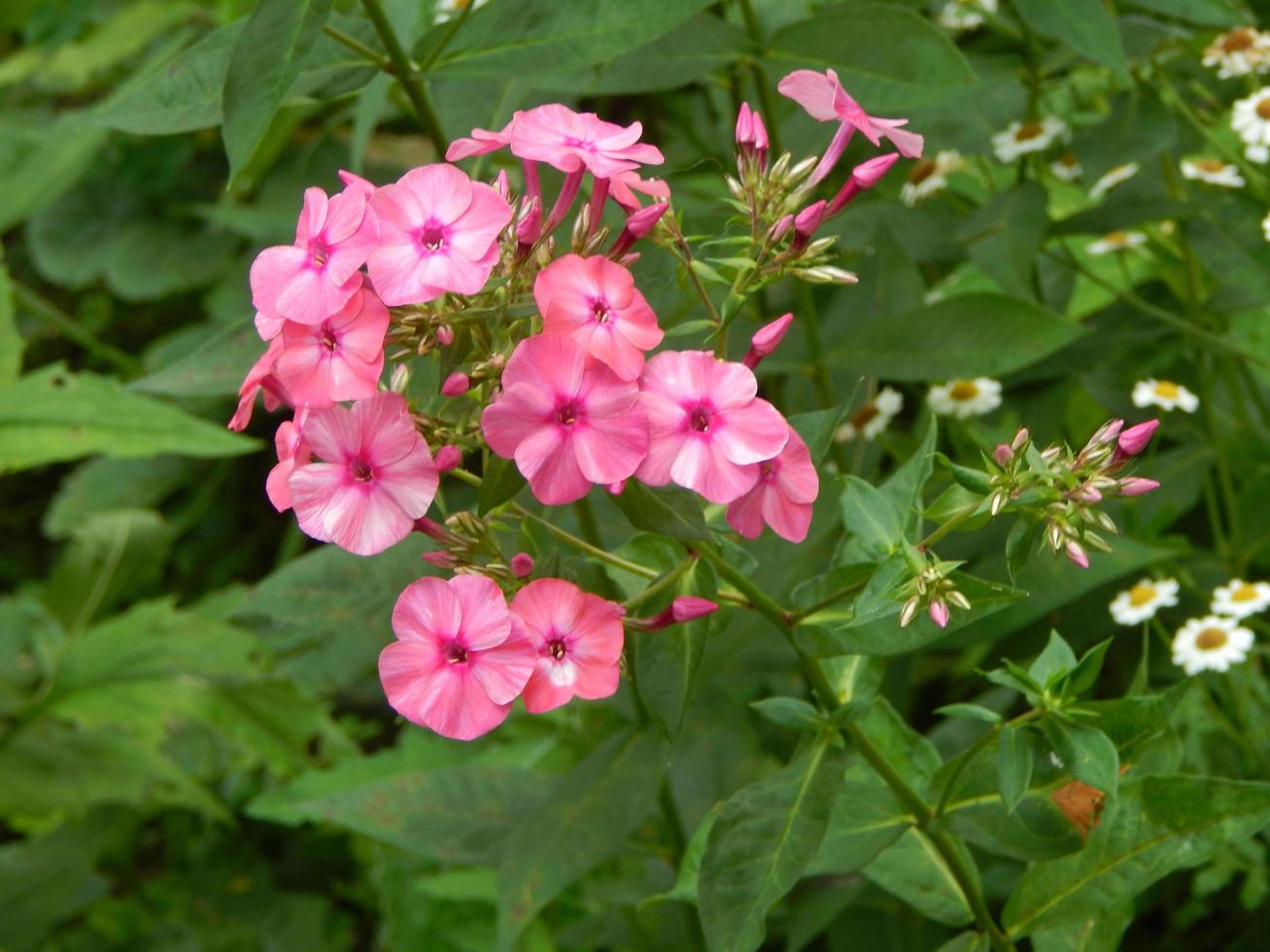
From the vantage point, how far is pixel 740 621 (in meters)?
1.27

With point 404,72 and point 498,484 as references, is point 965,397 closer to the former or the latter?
point 404,72

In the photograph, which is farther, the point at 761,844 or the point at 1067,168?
the point at 1067,168

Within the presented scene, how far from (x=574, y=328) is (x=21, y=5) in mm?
2203

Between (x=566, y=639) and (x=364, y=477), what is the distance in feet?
0.42

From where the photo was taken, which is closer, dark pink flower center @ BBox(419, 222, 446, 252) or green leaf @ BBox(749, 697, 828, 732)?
dark pink flower center @ BBox(419, 222, 446, 252)

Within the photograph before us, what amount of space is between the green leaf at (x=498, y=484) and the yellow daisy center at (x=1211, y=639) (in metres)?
0.76

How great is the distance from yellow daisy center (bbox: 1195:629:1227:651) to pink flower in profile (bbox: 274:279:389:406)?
0.85 m

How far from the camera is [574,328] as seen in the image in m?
0.68

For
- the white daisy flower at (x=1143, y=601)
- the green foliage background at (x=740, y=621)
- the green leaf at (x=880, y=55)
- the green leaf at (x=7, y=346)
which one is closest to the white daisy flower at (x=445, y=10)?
the green foliage background at (x=740, y=621)

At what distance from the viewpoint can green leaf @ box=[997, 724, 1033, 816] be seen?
31.9 inches

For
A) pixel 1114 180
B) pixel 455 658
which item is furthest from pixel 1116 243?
pixel 455 658

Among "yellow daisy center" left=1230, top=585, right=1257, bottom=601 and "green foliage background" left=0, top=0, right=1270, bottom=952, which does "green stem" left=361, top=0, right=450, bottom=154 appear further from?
"yellow daisy center" left=1230, top=585, right=1257, bottom=601

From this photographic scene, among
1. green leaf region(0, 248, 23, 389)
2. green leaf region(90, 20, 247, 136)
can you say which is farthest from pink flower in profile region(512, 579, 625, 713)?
green leaf region(0, 248, 23, 389)

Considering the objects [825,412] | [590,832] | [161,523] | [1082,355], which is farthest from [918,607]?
[161,523]
